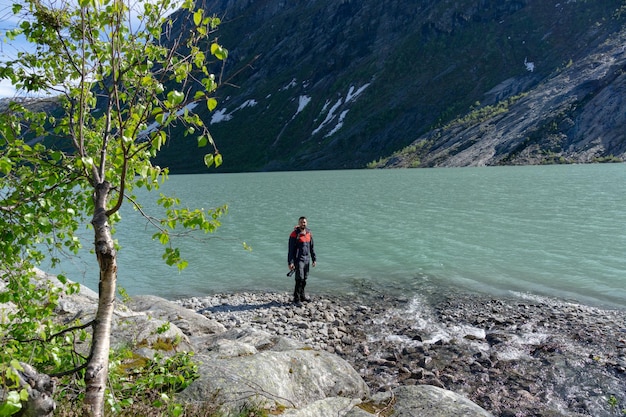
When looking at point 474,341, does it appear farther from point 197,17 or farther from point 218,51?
point 197,17

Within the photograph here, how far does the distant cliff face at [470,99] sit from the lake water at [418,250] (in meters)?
61.8

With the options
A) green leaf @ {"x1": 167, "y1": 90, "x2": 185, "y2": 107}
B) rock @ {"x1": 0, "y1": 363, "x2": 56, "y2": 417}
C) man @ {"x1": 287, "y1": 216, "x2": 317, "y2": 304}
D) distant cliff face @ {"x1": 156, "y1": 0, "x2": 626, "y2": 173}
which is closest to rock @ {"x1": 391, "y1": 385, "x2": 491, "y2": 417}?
rock @ {"x1": 0, "y1": 363, "x2": 56, "y2": 417}

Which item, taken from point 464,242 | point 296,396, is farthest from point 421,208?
point 296,396

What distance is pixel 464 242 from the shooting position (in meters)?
28.7

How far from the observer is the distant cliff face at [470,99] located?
349 feet

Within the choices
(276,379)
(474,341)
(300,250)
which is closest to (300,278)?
(300,250)

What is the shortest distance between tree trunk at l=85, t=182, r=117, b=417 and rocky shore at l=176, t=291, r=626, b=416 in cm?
761

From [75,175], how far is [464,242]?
27.1m

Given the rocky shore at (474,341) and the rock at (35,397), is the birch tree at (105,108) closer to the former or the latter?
the rock at (35,397)

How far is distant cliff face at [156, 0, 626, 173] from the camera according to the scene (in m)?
106

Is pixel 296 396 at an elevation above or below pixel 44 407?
below

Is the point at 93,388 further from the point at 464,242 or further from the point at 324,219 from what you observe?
the point at 324,219

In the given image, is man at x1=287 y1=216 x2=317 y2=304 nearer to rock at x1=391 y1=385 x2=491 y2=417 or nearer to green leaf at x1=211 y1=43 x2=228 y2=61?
rock at x1=391 y1=385 x2=491 y2=417

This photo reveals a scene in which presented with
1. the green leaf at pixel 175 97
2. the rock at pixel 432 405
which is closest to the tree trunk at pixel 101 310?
the green leaf at pixel 175 97
